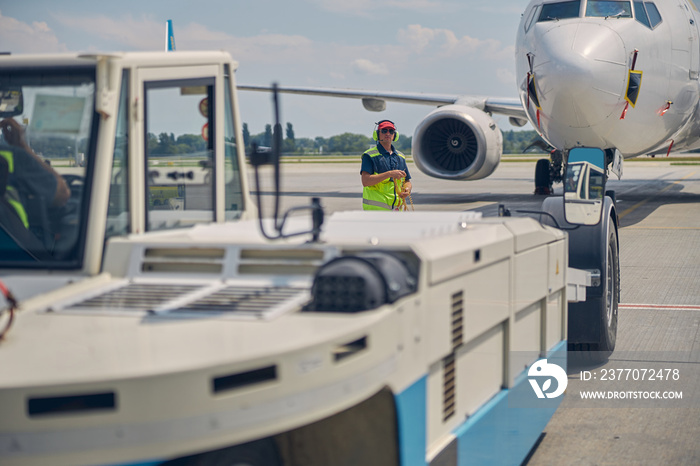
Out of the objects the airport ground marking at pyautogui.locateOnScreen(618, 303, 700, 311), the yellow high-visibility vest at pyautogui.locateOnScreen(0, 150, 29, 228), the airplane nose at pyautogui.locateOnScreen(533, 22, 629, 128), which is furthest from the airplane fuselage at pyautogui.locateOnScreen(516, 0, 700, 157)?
the yellow high-visibility vest at pyautogui.locateOnScreen(0, 150, 29, 228)

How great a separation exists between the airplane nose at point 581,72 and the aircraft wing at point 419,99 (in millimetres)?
6694

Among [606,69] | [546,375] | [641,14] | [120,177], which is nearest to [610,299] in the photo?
[546,375]

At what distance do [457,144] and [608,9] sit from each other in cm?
540

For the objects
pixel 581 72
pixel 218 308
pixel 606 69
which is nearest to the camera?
pixel 218 308

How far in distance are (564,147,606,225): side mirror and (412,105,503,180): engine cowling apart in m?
12.0

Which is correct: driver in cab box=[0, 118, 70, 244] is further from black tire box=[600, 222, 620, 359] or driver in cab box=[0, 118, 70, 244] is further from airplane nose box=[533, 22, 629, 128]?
airplane nose box=[533, 22, 629, 128]

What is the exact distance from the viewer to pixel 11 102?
10.4ft

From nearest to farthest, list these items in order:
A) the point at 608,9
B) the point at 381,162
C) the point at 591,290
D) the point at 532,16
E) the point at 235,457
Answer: the point at 235,457 → the point at 591,290 → the point at 381,162 → the point at 608,9 → the point at 532,16

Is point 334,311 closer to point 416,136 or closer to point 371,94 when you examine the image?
point 416,136

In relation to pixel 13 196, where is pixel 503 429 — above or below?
below

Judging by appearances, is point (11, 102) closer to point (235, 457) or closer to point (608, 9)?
point (235, 457)

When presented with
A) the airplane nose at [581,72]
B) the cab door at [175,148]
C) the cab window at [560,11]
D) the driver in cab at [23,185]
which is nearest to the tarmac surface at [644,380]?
the cab door at [175,148]

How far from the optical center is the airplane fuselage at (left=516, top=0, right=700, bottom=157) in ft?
40.4

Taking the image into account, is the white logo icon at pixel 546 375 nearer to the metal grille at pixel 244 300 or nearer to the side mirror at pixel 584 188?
the side mirror at pixel 584 188
